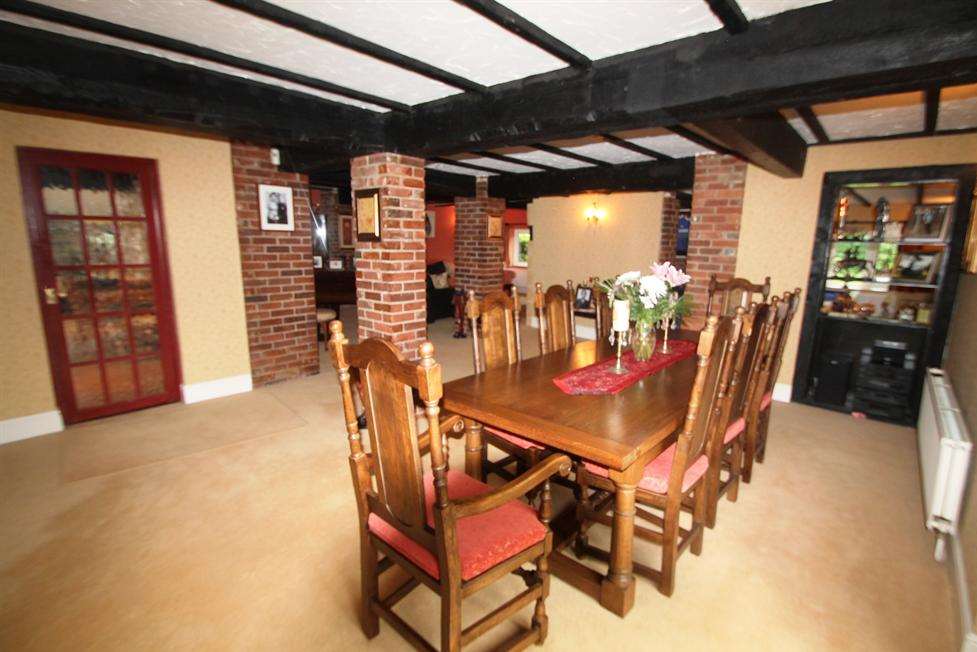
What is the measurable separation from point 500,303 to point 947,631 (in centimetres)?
228

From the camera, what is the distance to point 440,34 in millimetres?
1941

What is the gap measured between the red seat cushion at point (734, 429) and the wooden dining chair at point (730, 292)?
3.98 feet

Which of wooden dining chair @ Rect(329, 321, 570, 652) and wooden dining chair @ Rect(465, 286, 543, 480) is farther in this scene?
wooden dining chair @ Rect(465, 286, 543, 480)

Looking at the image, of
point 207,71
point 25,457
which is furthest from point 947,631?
point 25,457

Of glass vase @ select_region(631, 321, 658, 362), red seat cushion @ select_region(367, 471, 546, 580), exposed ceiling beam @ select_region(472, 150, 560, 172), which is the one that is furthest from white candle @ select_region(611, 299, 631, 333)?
exposed ceiling beam @ select_region(472, 150, 560, 172)

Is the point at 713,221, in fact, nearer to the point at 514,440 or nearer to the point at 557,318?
the point at 557,318

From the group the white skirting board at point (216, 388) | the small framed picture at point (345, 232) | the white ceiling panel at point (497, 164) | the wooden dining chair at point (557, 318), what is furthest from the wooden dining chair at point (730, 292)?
the small framed picture at point (345, 232)

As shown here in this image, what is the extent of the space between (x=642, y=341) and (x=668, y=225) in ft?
14.3

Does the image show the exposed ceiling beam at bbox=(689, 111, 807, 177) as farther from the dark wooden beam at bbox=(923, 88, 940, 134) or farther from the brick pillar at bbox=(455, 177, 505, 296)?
the brick pillar at bbox=(455, 177, 505, 296)

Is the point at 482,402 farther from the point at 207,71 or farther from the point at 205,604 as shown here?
the point at 207,71

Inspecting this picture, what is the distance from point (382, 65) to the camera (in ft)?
7.55

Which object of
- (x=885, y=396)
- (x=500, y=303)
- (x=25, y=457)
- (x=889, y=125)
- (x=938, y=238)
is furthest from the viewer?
(x=885, y=396)

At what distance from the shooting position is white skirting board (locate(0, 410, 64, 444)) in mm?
3137

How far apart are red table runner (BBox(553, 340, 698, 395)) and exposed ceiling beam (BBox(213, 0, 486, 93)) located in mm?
1668
